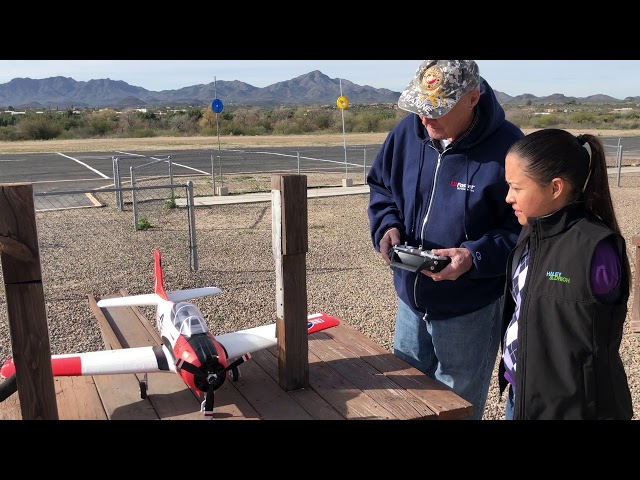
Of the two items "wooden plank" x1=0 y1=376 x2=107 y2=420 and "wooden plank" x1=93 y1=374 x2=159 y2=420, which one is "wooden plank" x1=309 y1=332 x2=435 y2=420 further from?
"wooden plank" x1=0 y1=376 x2=107 y2=420

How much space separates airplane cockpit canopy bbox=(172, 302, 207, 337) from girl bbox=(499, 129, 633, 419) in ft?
5.81

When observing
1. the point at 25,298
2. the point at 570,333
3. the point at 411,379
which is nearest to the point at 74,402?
the point at 25,298

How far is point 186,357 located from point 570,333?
5.99 ft

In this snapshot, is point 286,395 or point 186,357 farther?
point 186,357

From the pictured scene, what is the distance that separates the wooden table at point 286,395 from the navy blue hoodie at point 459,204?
40 cm

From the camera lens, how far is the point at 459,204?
7.92 feet

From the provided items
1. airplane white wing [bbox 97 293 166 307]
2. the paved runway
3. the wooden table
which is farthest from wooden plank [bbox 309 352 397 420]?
the paved runway

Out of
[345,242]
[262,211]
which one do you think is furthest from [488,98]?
[262,211]

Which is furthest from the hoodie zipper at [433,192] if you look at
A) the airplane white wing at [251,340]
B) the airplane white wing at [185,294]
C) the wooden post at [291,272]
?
the airplane white wing at [185,294]

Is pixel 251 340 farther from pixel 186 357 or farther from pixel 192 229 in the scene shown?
pixel 192 229

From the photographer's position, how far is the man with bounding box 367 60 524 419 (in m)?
2.32

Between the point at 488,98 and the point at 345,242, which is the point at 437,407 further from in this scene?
the point at 345,242

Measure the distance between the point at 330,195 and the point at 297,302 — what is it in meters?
12.1

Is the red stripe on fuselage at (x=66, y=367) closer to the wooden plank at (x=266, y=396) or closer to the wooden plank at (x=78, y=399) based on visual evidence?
the wooden plank at (x=78, y=399)
